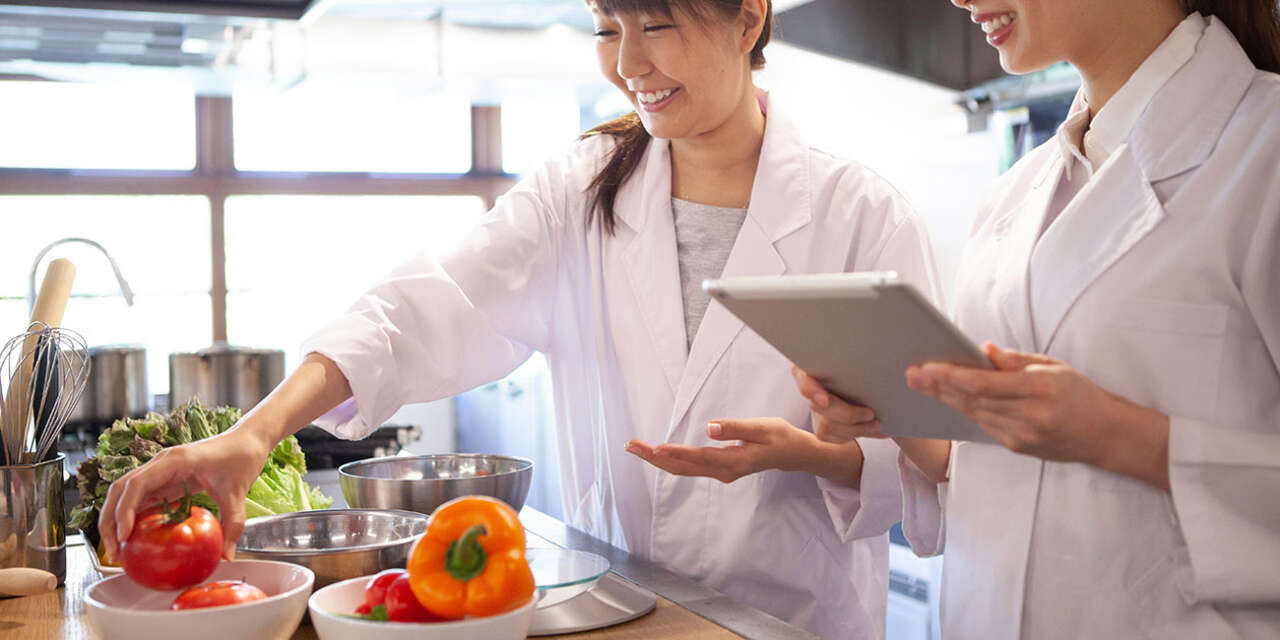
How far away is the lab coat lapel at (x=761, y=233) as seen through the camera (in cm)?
153

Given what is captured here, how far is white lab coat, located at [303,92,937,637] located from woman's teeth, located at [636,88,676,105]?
15cm

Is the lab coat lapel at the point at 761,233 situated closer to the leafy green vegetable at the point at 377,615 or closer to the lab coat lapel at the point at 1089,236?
the lab coat lapel at the point at 1089,236

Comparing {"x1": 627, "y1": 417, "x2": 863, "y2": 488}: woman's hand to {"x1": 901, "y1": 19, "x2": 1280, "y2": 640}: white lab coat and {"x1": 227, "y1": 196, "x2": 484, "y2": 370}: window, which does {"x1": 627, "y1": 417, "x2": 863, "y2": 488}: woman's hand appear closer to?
{"x1": 901, "y1": 19, "x2": 1280, "y2": 640}: white lab coat

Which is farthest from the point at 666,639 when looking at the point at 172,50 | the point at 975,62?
the point at 172,50

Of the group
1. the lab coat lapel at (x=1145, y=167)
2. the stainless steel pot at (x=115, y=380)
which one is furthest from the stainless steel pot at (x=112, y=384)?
the lab coat lapel at (x=1145, y=167)

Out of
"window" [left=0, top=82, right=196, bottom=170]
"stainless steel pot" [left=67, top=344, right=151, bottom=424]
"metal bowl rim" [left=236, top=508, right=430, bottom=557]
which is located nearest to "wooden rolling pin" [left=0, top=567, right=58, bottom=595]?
"metal bowl rim" [left=236, top=508, right=430, bottom=557]

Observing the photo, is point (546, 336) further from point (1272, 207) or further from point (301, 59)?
point (301, 59)

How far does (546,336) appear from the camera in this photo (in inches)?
67.4

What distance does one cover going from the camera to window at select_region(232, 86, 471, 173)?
5.76 meters

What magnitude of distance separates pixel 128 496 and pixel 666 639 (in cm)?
52

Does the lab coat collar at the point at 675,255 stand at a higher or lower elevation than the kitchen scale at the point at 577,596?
higher

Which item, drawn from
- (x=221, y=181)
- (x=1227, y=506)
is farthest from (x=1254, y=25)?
(x=221, y=181)

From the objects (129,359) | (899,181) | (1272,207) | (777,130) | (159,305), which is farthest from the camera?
(159,305)

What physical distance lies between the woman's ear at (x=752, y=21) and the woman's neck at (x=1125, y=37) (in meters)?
0.49
